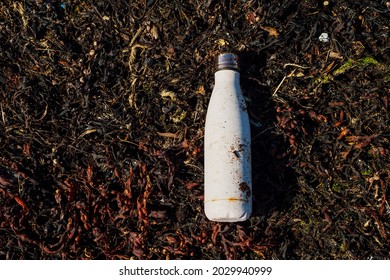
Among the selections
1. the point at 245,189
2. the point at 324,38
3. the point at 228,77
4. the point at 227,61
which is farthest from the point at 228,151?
the point at 324,38

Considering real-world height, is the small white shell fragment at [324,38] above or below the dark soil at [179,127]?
above

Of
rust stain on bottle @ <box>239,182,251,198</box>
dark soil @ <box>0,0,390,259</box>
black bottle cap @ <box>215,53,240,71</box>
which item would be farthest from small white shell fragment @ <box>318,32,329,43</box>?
rust stain on bottle @ <box>239,182,251,198</box>

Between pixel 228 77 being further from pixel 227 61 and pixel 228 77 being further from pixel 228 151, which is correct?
pixel 228 151

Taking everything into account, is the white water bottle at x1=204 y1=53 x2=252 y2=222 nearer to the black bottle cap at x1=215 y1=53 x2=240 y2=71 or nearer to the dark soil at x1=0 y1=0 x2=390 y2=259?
the black bottle cap at x1=215 y1=53 x2=240 y2=71

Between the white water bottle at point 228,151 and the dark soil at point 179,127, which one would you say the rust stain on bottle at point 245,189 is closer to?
the white water bottle at point 228,151

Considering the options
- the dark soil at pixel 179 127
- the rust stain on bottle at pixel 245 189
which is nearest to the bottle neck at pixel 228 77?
the dark soil at pixel 179 127

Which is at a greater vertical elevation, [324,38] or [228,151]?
[324,38]

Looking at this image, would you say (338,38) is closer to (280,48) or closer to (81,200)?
(280,48)
